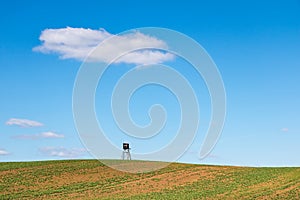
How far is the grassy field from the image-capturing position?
46.7 m

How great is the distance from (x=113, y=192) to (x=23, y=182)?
11587mm

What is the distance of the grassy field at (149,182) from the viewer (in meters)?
46.7

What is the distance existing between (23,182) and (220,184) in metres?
20.0

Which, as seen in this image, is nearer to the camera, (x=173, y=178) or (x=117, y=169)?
(x=173, y=178)

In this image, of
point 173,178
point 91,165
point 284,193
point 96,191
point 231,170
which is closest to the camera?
point 284,193

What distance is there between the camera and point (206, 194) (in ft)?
152

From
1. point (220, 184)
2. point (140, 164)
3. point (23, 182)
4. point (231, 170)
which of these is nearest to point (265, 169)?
point (231, 170)

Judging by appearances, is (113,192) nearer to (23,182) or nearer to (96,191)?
(96,191)

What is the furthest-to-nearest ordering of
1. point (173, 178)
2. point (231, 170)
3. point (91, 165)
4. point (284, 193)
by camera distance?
1. point (91, 165)
2. point (231, 170)
3. point (173, 178)
4. point (284, 193)

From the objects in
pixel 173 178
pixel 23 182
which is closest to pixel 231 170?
pixel 173 178

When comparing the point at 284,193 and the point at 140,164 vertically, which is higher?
the point at 140,164

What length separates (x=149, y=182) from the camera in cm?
5259

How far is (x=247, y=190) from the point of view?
157ft

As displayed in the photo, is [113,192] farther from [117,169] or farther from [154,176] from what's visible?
[117,169]
